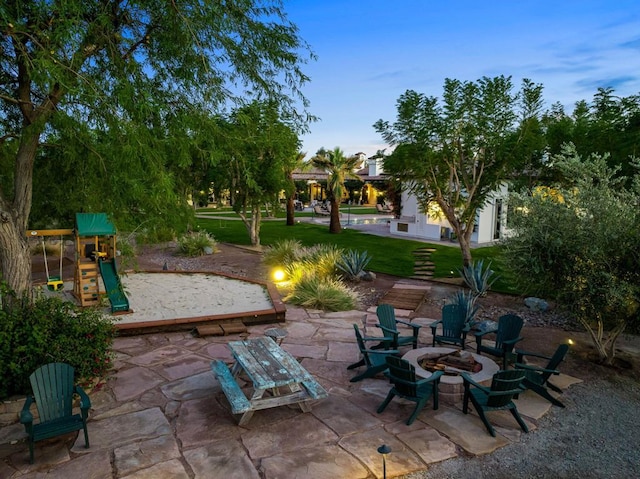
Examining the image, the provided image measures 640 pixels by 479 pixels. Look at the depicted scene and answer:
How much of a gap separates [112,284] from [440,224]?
17525mm

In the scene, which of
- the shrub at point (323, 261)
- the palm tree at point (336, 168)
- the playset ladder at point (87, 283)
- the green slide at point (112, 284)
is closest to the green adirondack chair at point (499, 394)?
the green slide at point (112, 284)

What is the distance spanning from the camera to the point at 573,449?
4.56 metres

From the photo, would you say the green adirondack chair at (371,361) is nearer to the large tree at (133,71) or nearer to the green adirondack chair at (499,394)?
the green adirondack chair at (499,394)

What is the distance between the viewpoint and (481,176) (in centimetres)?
1263

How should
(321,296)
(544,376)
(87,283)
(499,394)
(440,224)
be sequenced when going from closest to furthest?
(499,394) < (544,376) < (87,283) < (321,296) < (440,224)

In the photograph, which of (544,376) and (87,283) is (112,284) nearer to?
(87,283)

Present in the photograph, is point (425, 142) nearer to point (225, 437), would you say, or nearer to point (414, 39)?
point (414, 39)

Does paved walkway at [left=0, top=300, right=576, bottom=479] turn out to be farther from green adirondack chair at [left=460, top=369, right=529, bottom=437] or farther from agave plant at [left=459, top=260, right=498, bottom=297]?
agave plant at [left=459, top=260, right=498, bottom=297]

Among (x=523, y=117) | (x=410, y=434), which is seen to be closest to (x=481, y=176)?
(x=523, y=117)

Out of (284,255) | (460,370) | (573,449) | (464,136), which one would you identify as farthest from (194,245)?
(573,449)

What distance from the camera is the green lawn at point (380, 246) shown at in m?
14.6

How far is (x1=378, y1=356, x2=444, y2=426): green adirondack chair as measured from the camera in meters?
4.92

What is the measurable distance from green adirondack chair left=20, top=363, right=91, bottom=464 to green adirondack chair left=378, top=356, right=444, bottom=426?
11.0ft

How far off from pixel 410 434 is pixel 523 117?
1031 cm
